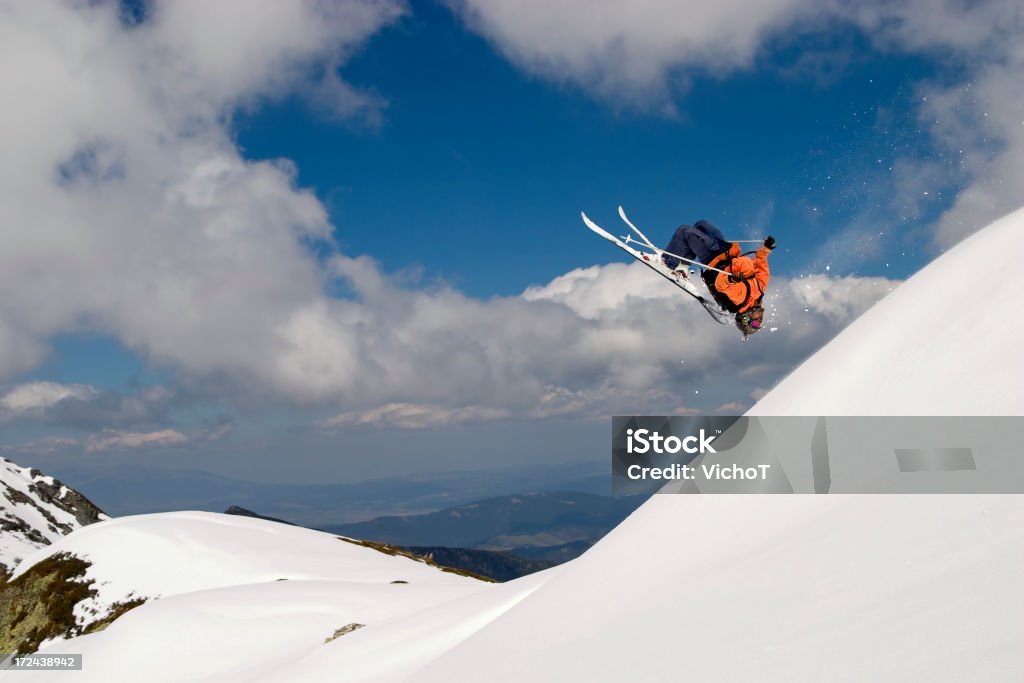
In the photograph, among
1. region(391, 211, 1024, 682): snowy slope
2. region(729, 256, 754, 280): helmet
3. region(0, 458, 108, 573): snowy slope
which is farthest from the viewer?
region(0, 458, 108, 573): snowy slope

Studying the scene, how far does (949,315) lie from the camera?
7980 mm

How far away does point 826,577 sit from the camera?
5434mm

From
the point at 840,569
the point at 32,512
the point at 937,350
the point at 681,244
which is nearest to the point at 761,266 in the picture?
the point at 681,244

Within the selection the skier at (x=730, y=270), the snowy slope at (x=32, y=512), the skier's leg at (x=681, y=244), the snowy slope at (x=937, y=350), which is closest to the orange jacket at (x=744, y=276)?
the skier at (x=730, y=270)

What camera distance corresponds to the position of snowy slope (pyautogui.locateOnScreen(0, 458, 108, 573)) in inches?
3770

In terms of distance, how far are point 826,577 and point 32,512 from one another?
14484 centimetres

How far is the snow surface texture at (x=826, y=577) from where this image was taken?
412cm

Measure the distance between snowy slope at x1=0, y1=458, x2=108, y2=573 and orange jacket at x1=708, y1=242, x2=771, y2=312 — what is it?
10388 centimetres

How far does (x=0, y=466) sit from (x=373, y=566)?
13854 centimetres

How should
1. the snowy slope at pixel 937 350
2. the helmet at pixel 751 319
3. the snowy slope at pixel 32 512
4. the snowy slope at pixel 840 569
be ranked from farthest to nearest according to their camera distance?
the snowy slope at pixel 32 512 → the helmet at pixel 751 319 → the snowy slope at pixel 937 350 → the snowy slope at pixel 840 569

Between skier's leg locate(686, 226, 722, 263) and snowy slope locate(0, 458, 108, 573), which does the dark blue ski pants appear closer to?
skier's leg locate(686, 226, 722, 263)

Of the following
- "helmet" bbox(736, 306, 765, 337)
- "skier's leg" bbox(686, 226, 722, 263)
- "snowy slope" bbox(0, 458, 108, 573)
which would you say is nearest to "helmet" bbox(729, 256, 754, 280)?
"skier's leg" bbox(686, 226, 722, 263)

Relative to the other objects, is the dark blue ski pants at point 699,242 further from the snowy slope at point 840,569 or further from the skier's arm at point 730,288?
the snowy slope at point 840,569

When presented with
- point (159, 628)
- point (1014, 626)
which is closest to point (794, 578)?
point (1014, 626)
